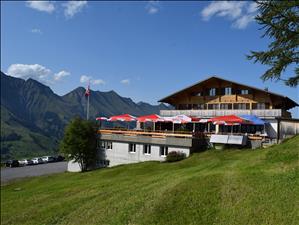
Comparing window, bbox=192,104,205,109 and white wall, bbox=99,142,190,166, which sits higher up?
window, bbox=192,104,205,109

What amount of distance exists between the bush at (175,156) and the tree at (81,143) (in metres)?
14.9

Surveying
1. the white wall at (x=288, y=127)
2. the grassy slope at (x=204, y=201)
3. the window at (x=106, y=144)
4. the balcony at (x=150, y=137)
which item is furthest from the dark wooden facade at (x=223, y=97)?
the grassy slope at (x=204, y=201)

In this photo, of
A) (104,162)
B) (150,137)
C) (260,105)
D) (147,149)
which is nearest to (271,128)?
(260,105)

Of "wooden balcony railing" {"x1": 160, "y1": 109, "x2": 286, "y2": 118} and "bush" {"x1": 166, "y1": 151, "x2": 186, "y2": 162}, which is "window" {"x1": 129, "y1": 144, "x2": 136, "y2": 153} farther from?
"wooden balcony railing" {"x1": 160, "y1": 109, "x2": 286, "y2": 118}

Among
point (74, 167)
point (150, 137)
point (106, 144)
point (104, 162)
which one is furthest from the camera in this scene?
point (74, 167)

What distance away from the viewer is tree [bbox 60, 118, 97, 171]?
5009cm

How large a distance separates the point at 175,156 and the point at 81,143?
15928 millimetres

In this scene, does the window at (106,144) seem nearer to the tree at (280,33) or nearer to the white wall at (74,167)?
the white wall at (74,167)

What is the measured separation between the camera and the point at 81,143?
5022 cm

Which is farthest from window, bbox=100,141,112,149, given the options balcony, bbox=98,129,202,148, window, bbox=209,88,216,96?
window, bbox=209,88,216,96

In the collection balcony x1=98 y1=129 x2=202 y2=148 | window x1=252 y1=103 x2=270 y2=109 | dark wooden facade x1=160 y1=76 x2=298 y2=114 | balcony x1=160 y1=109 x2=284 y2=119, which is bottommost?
balcony x1=98 y1=129 x2=202 y2=148

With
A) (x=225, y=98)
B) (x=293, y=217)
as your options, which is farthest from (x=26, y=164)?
(x=293, y=217)

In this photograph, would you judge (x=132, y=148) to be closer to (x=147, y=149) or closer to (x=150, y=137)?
(x=147, y=149)

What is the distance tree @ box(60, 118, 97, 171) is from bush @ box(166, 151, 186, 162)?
14901 millimetres
